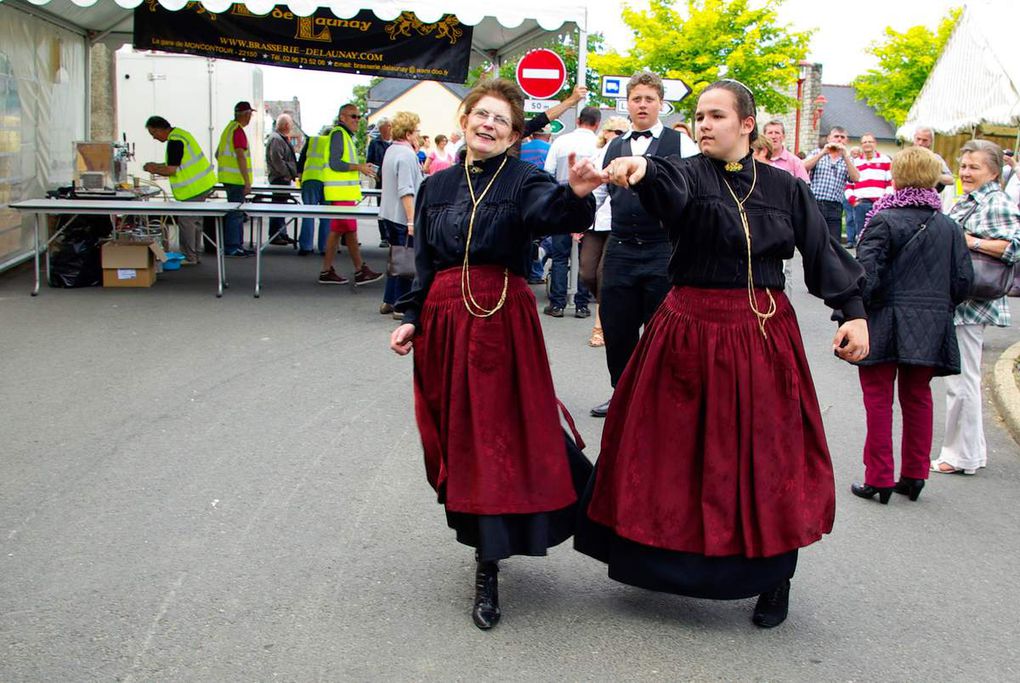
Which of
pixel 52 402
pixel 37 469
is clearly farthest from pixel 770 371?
pixel 52 402

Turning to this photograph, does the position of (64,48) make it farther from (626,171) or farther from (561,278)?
(626,171)

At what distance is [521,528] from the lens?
13.5 feet

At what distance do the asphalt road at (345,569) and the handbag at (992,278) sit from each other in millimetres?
1036

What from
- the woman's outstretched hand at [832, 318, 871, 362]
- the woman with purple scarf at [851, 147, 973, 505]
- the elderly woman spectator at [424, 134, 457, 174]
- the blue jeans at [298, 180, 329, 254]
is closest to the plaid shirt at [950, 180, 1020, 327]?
the woman with purple scarf at [851, 147, 973, 505]

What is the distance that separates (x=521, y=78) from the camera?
1387 cm

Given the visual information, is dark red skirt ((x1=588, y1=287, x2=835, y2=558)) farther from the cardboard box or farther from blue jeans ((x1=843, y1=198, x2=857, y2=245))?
blue jeans ((x1=843, y1=198, x2=857, y2=245))

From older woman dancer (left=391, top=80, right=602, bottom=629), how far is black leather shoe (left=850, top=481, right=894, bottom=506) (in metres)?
2.22

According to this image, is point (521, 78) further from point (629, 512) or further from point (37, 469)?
point (629, 512)

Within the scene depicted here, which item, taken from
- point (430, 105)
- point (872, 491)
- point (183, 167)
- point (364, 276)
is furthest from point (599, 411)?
point (430, 105)

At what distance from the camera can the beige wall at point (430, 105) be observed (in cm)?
9856

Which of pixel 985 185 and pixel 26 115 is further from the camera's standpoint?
pixel 26 115

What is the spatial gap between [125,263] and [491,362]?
9.65 meters

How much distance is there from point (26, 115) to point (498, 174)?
11.8 meters

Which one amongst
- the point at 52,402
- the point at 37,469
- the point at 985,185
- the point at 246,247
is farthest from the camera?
the point at 246,247
